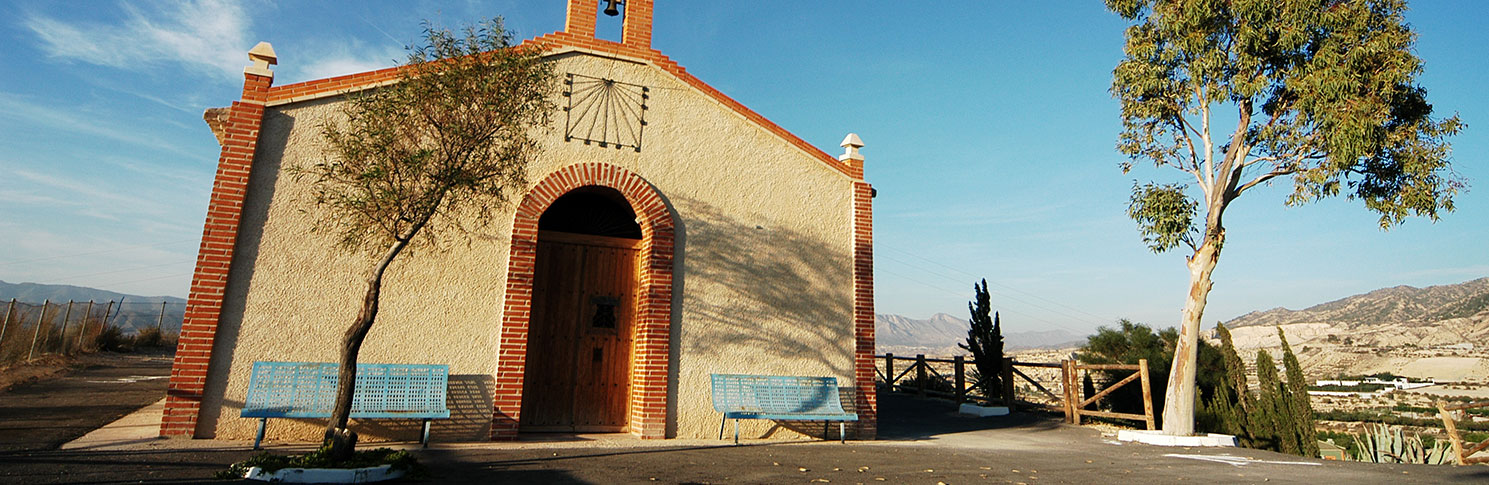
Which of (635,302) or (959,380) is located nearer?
(635,302)

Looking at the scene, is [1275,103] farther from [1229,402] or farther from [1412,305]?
[1412,305]

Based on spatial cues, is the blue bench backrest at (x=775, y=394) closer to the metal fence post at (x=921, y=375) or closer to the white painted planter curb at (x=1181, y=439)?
the white painted planter curb at (x=1181, y=439)

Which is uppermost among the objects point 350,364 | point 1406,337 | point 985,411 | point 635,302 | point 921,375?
point 1406,337

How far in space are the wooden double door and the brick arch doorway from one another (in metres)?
0.09

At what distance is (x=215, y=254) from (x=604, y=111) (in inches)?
165

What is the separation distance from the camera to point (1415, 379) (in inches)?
1682

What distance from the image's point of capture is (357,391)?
7.07 m

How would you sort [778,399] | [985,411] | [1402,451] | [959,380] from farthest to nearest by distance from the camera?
1. [959,380]
2. [985,411]
3. [1402,451]
4. [778,399]

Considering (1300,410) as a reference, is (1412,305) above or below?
above

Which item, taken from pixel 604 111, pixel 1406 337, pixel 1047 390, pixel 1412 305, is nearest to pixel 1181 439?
pixel 1047 390

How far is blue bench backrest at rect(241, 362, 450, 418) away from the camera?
6793 millimetres

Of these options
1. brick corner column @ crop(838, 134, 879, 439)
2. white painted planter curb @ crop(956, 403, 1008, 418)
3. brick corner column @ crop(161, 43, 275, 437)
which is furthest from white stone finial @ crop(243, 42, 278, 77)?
white painted planter curb @ crop(956, 403, 1008, 418)

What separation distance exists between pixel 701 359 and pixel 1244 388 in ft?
34.3

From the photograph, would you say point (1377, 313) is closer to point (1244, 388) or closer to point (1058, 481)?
point (1244, 388)
